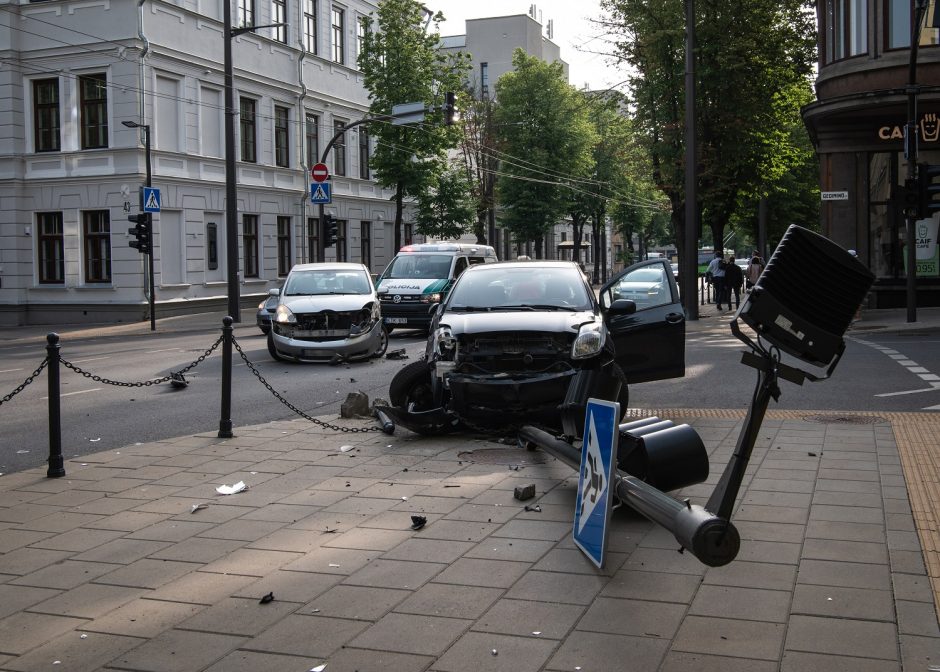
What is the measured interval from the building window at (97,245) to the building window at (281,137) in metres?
8.82

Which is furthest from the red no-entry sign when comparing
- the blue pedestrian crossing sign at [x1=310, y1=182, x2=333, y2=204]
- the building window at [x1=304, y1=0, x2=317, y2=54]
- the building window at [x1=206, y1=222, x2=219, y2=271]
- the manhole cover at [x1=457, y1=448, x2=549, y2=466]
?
the manhole cover at [x1=457, y1=448, x2=549, y2=466]

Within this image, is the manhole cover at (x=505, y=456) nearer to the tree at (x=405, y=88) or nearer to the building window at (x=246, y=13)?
the building window at (x=246, y=13)

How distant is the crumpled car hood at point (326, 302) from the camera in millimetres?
17234

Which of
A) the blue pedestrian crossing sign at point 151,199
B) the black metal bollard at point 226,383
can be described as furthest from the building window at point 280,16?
the black metal bollard at point 226,383

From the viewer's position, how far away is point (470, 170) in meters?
56.7

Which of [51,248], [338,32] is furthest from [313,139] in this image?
[51,248]

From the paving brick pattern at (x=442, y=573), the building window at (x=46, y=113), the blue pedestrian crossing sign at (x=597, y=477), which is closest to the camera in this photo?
the paving brick pattern at (x=442, y=573)

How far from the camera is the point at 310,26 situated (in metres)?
43.8

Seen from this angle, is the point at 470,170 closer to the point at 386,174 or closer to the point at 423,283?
the point at 386,174

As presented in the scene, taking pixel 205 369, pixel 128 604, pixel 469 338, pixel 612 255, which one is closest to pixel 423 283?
pixel 205 369

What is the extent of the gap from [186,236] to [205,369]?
1912 cm

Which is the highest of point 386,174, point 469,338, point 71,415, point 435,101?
point 435,101

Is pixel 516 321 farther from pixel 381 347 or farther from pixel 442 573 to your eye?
pixel 381 347

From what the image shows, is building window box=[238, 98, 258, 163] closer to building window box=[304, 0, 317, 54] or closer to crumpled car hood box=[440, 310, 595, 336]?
building window box=[304, 0, 317, 54]
